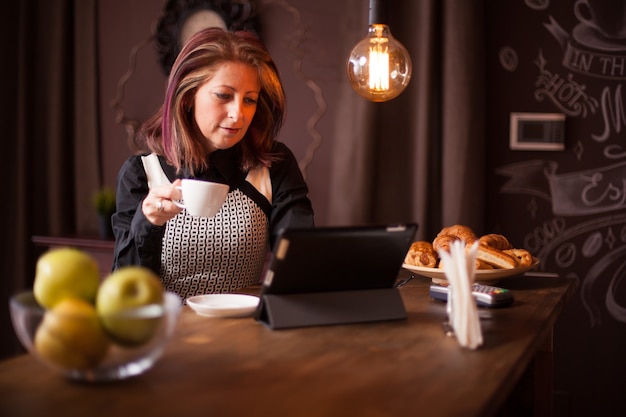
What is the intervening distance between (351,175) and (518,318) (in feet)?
5.06

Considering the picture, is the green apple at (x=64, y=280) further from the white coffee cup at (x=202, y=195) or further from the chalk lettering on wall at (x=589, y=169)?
the chalk lettering on wall at (x=589, y=169)

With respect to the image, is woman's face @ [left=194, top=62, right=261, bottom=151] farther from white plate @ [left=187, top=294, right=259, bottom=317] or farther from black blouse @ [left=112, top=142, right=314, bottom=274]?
white plate @ [left=187, top=294, right=259, bottom=317]

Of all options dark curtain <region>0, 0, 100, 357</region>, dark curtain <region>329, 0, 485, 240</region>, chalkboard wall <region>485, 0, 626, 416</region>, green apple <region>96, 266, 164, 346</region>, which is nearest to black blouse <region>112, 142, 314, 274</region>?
dark curtain <region>329, 0, 485, 240</region>

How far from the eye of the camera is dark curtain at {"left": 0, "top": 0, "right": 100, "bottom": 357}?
12.3ft

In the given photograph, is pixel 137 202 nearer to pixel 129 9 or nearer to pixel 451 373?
pixel 451 373

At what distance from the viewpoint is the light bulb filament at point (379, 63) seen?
2098mm

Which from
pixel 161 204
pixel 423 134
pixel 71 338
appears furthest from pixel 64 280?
pixel 423 134

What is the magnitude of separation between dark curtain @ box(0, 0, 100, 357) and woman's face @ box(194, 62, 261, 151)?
1.74 m

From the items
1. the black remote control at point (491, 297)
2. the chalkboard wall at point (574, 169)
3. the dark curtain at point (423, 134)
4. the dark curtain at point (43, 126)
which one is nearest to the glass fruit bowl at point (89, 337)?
the black remote control at point (491, 297)

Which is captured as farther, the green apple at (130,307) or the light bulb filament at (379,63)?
the light bulb filament at (379,63)

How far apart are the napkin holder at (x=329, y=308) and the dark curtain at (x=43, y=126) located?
244cm

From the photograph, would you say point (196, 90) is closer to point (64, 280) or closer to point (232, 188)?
point (232, 188)

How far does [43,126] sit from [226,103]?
206 centimetres

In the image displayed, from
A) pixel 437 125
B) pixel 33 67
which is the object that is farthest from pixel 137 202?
pixel 33 67
